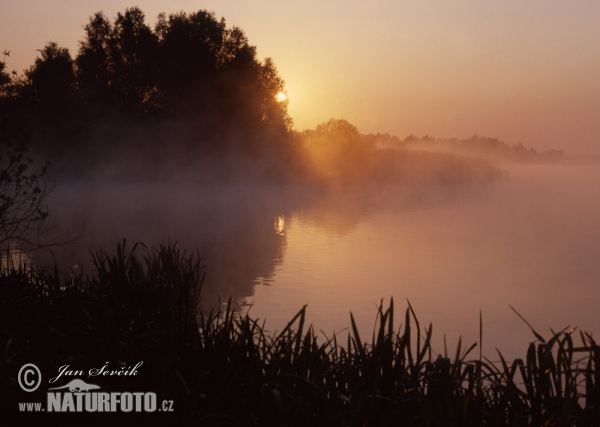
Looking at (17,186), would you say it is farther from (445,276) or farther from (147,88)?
(147,88)

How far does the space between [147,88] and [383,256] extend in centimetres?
3139

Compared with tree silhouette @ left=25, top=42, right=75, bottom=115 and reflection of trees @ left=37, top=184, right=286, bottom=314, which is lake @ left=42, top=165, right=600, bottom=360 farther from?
tree silhouette @ left=25, top=42, right=75, bottom=115

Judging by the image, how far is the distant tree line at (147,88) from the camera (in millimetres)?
46438

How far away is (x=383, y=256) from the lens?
20906mm

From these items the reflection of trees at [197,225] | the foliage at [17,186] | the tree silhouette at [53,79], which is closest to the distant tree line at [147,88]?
the tree silhouette at [53,79]

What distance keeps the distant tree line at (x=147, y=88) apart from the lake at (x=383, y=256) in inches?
204

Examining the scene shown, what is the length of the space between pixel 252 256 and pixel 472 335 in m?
10.1

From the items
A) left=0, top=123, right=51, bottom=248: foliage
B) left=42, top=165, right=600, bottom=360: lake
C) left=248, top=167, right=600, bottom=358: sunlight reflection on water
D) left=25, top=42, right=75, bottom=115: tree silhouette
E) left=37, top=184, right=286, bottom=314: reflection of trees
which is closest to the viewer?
left=0, top=123, right=51, bottom=248: foliage

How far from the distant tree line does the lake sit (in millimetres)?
5179

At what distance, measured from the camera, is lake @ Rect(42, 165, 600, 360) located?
517 inches

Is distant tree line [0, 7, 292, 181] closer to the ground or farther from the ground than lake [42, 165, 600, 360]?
farther from the ground

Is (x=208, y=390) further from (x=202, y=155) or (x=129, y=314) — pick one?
(x=202, y=155)

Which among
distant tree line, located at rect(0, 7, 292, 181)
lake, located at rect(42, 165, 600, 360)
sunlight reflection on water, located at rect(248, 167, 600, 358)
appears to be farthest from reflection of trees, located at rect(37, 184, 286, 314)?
distant tree line, located at rect(0, 7, 292, 181)

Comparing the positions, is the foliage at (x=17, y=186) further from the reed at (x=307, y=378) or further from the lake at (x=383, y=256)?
the reed at (x=307, y=378)
